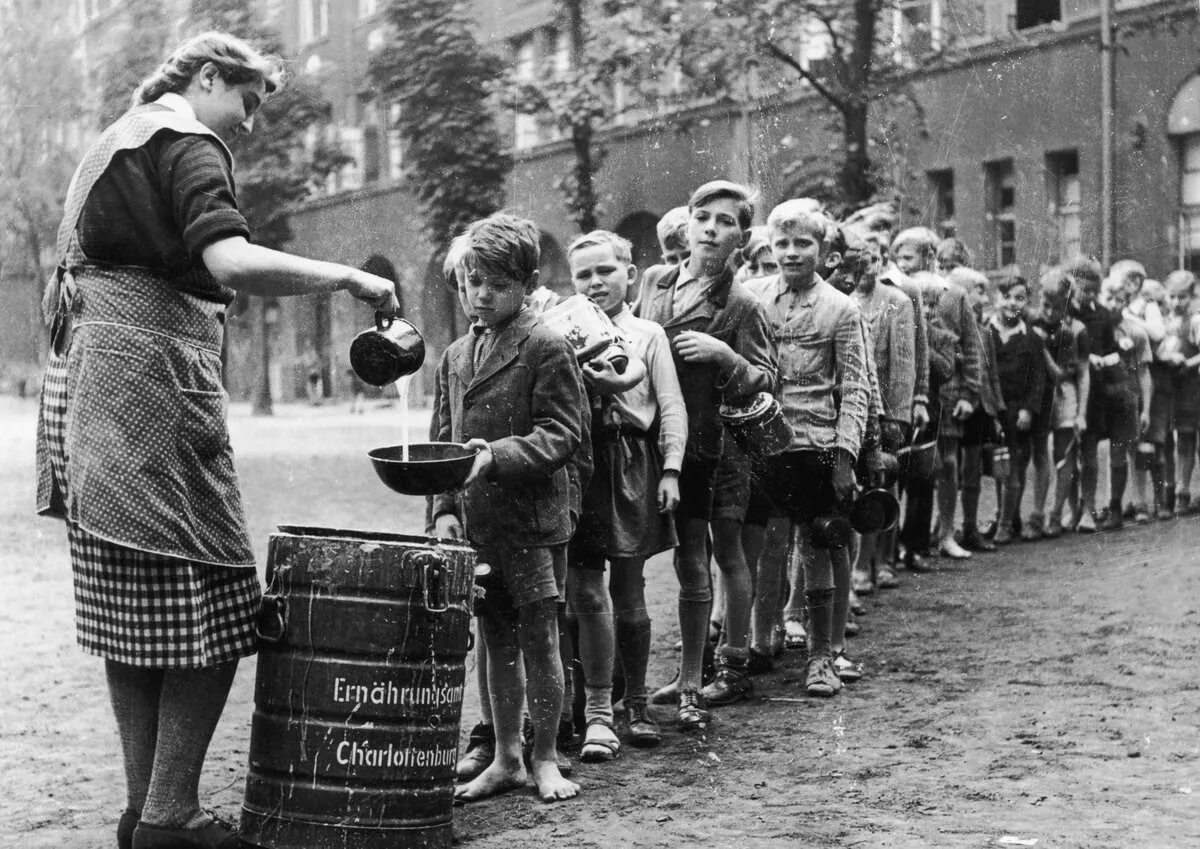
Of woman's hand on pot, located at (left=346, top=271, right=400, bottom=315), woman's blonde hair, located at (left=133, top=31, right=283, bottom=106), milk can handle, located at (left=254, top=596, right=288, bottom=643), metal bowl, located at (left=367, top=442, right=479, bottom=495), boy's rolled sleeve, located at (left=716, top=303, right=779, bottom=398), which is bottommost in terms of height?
Answer: milk can handle, located at (left=254, top=596, right=288, bottom=643)

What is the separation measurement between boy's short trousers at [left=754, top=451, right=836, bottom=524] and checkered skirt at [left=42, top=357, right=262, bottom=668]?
2832mm

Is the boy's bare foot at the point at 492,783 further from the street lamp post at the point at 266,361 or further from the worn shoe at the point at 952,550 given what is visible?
the street lamp post at the point at 266,361

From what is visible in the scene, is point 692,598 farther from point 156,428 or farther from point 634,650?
point 156,428

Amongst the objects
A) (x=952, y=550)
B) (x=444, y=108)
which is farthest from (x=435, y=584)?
(x=444, y=108)

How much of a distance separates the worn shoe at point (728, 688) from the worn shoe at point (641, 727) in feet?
1.67

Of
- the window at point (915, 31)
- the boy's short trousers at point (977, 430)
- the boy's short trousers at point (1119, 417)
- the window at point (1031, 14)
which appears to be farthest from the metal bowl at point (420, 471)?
the window at point (1031, 14)

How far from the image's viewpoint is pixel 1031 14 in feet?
58.4

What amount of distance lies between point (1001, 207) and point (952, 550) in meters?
10.0

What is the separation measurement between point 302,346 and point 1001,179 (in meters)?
13.8

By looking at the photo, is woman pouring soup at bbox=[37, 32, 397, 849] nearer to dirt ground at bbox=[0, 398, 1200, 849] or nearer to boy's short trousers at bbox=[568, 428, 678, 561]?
dirt ground at bbox=[0, 398, 1200, 849]

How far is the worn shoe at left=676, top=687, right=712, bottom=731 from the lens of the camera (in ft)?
18.4

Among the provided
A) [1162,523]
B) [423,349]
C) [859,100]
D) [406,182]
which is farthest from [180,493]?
[406,182]

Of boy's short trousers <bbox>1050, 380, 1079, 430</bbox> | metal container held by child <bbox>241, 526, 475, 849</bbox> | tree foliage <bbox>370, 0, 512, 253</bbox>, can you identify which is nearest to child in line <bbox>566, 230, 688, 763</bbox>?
metal container held by child <bbox>241, 526, 475, 849</bbox>

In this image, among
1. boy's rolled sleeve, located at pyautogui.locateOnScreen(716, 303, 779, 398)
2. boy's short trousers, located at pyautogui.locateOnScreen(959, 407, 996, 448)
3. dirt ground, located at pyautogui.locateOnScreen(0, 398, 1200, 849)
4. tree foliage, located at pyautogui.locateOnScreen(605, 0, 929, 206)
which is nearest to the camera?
dirt ground, located at pyautogui.locateOnScreen(0, 398, 1200, 849)
